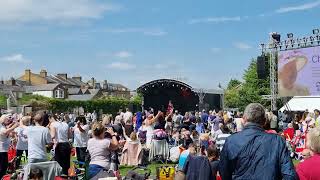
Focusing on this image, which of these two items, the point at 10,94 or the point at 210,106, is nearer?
the point at 210,106

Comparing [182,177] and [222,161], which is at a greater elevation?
[222,161]

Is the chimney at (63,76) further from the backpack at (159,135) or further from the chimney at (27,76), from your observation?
the backpack at (159,135)

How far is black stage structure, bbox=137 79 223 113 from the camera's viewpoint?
4366cm

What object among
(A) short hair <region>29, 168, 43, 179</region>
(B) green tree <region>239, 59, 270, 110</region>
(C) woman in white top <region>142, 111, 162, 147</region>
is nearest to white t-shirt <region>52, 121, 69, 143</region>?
(A) short hair <region>29, 168, 43, 179</region>

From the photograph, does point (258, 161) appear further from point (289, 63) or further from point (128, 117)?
point (289, 63)

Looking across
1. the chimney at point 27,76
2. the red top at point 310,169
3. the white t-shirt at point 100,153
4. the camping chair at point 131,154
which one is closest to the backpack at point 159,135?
the camping chair at point 131,154

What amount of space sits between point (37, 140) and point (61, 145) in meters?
2.45

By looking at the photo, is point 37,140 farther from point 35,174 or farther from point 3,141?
point 3,141

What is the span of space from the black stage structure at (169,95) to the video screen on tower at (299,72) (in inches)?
319

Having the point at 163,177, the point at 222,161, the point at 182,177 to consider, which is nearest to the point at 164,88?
the point at 163,177

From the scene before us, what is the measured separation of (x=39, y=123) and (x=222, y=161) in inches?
196

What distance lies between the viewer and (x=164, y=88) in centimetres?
4438

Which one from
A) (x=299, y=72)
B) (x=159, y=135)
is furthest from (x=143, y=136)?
(x=299, y=72)

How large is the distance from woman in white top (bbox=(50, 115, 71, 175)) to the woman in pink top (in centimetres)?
720
